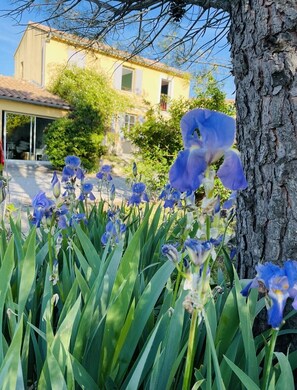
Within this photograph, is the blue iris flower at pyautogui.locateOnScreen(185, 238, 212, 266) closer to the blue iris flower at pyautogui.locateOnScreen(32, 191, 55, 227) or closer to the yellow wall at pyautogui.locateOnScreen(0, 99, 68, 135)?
the blue iris flower at pyautogui.locateOnScreen(32, 191, 55, 227)

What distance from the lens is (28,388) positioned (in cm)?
100

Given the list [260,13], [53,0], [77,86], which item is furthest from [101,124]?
[260,13]

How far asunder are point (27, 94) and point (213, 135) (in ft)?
48.4

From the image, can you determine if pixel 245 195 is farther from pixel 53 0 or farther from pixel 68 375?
pixel 53 0

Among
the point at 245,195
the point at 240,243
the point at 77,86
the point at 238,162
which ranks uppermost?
the point at 77,86

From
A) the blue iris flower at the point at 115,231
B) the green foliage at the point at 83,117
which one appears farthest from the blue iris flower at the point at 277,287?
the green foliage at the point at 83,117

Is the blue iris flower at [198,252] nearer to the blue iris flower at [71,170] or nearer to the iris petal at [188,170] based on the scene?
the iris petal at [188,170]

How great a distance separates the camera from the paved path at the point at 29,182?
7051mm

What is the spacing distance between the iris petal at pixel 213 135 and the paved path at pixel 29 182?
4.73 metres

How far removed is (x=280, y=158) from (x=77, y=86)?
1467 cm

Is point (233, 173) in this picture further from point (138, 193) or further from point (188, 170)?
point (138, 193)

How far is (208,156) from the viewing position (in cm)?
71

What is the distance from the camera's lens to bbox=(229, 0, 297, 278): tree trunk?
4.19 feet

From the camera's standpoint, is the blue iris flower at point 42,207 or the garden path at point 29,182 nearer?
the blue iris flower at point 42,207
